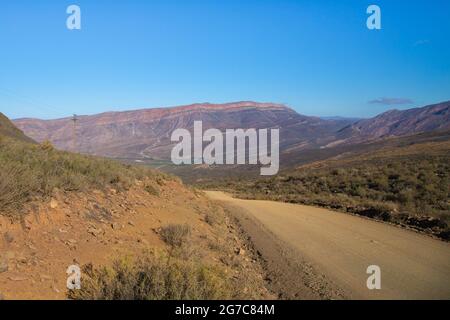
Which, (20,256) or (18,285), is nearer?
(18,285)

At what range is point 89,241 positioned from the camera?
7.22 meters

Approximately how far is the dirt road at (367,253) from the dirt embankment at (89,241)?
5.03ft

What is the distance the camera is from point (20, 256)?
5797 millimetres

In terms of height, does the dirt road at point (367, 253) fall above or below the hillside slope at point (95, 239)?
below

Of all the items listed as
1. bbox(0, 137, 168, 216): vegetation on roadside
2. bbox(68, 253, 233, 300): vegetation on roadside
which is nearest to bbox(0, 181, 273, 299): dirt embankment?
bbox(0, 137, 168, 216): vegetation on roadside

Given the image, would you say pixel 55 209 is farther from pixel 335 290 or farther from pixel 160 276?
pixel 335 290

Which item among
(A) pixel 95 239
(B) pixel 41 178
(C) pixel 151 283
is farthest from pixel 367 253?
(B) pixel 41 178

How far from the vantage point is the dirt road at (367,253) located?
6844 millimetres

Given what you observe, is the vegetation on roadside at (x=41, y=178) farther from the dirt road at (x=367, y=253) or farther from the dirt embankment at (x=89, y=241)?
the dirt road at (x=367, y=253)

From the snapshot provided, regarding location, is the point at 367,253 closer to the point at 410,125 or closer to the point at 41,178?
the point at 41,178

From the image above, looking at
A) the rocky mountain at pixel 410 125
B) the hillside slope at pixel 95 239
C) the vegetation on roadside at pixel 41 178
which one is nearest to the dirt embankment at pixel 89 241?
the hillside slope at pixel 95 239

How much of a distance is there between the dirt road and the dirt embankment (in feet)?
5.03
